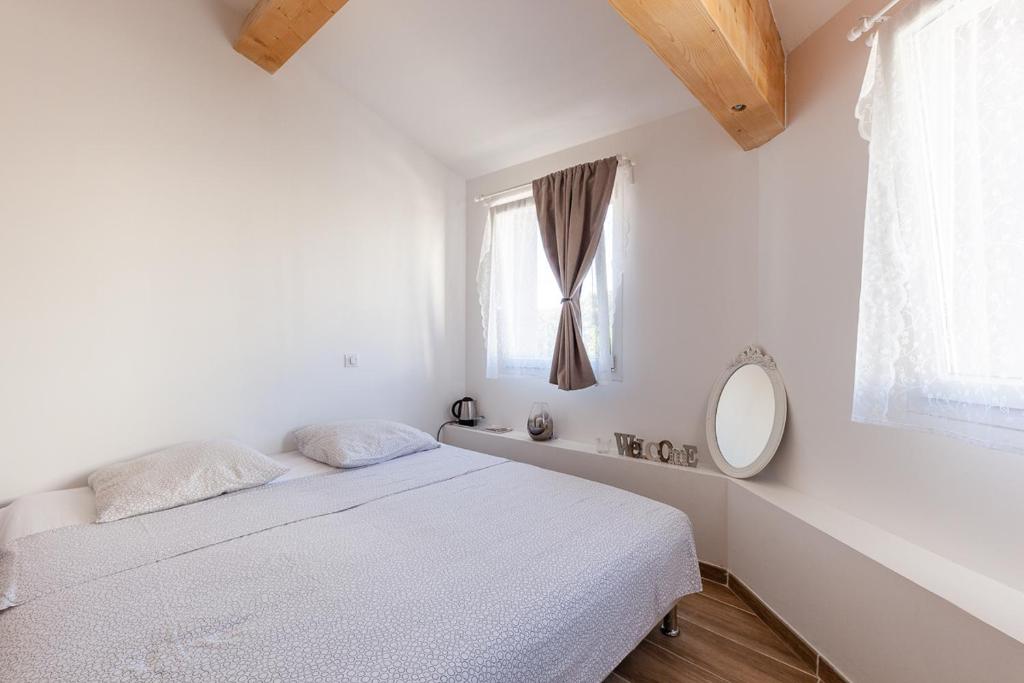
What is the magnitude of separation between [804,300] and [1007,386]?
2.97ft

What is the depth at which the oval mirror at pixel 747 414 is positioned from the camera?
6.84 feet

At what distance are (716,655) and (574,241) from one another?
7.05 ft

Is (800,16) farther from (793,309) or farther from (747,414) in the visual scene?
(747,414)

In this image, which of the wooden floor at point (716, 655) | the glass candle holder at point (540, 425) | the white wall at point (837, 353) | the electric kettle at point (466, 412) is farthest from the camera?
the electric kettle at point (466, 412)

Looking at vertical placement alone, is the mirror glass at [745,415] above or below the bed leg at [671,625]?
above

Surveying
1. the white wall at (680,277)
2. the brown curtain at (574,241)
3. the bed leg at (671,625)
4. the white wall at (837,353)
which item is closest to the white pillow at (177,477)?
the brown curtain at (574,241)

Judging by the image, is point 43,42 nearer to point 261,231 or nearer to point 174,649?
point 261,231

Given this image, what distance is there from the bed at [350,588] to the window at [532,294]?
1130 mm

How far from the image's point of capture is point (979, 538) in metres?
1.25

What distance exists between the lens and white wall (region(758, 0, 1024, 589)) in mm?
1255

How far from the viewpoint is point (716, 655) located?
1.67m

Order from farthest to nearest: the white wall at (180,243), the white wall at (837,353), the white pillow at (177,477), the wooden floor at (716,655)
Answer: the white wall at (180,243) < the white pillow at (177,477) < the wooden floor at (716,655) < the white wall at (837,353)

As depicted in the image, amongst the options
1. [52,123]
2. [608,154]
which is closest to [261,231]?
[52,123]

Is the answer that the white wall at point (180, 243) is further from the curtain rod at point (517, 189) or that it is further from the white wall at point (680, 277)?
the white wall at point (680, 277)
